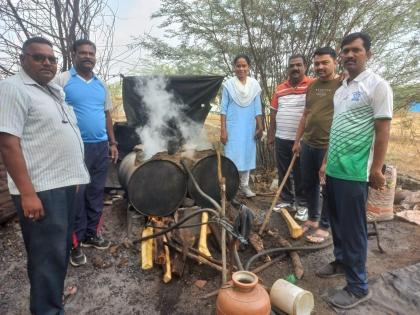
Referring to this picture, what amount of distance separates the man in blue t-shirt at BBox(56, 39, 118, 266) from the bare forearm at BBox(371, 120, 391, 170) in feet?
8.91

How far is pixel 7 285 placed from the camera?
314 cm

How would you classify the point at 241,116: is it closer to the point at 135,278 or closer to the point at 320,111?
the point at 320,111

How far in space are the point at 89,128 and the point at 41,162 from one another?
4.22ft

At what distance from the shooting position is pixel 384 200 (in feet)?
15.5

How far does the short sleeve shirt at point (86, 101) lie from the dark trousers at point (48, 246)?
1178 millimetres

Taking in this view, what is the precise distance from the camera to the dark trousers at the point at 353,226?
274 centimetres

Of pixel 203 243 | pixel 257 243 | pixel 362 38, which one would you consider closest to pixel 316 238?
Answer: pixel 257 243

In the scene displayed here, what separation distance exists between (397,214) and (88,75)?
190 inches

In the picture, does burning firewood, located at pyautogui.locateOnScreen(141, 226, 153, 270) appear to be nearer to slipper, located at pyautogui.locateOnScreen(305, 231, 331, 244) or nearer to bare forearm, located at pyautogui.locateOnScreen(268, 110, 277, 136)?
slipper, located at pyautogui.locateOnScreen(305, 231, 331, 244)

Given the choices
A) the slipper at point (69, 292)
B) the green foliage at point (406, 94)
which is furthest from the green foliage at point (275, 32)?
the slipper at point (69, 292)

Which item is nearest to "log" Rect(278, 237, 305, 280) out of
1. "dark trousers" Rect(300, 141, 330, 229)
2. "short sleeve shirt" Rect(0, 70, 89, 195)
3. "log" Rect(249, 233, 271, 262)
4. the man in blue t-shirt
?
"log" Rect(249, 233, 271, 262)

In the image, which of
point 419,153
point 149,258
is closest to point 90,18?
point 149,258

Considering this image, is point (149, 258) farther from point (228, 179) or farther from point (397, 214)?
point (397, 214)

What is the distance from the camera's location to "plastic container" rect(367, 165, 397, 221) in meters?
4.70
